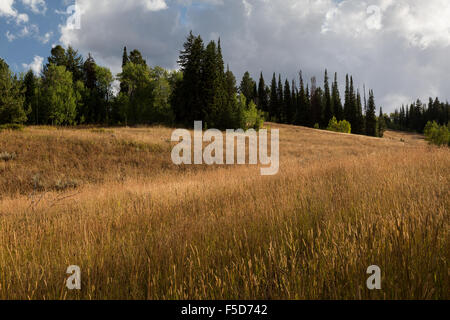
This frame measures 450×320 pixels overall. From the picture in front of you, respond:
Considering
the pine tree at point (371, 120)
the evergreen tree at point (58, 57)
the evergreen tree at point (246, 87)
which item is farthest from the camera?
the evergreen tree at point (246, 87)

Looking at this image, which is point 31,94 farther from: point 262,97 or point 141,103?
point 262,97

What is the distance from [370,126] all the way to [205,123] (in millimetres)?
58399

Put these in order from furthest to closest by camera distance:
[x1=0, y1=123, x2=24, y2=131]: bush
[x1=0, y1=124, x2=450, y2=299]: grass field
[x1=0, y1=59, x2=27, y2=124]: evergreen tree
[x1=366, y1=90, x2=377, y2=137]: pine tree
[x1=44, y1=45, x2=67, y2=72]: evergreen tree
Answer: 1. [x1=366, y1=90, x2=377, y2=137]: pine tree
2. [x1=44, y1=45, x2=67, y2=72]: evergreen tree
3. [x1=0, y1=59, x2=27, y2=124]: evergreen tree
4. [x1=0, y1=123, x2=24, y2=131]: bush
5. [x1=0, y1=124, x2=450, y2=299]: grass field

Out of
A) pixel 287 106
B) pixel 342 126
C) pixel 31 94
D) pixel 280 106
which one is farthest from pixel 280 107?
A: pixel 31 94

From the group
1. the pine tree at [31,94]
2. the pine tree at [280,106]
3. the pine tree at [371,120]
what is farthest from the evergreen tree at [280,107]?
the pine tree at [31,94]

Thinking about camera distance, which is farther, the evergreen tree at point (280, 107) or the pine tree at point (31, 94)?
the evergreen tree at point (280, 107)

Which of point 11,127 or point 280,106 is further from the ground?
point 280,106

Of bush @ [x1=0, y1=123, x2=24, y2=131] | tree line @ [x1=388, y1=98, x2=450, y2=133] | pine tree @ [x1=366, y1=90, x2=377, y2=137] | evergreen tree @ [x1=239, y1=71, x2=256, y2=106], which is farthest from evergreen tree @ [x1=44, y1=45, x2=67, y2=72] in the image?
tree line @ [x1=388, y1=98, x2=450, y2=133]

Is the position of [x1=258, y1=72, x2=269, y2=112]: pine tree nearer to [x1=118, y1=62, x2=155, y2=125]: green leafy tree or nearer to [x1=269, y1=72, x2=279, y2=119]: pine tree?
[x1=269, y1=72, x2=279, y2=119]: pine tree

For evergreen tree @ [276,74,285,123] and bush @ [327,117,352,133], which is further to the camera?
evergreen tree @ [276,74,285,123]

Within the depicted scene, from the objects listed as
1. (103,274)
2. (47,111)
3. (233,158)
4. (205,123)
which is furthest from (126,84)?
(103,274)

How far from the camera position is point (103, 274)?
204 cm

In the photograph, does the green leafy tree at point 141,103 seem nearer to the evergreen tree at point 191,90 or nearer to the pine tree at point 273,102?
the evergreen tree at point 191,90
